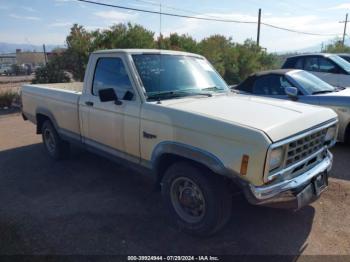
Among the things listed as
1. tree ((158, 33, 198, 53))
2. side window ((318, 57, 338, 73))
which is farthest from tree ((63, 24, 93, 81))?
side window ((318, 57, 338, 73))

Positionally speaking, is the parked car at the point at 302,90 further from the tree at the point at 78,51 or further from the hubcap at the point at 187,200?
the tree at the point at 78,51

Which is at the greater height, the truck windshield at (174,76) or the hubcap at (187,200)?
the truck windshield at (174,76)

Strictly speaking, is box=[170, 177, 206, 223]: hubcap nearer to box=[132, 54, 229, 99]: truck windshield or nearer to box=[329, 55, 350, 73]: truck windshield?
box=[132, 54, 229, 99]: truck windshield

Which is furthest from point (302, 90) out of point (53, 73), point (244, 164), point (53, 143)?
point (53, 73)

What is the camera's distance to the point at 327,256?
3.16 m

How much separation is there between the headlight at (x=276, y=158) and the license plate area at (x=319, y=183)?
0.67m

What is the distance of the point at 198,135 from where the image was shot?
3174 mm

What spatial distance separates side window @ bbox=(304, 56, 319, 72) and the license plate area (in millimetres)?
6747

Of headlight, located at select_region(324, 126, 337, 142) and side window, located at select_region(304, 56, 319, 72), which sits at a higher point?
side window, located at select_region(304, 56, 319, 72)

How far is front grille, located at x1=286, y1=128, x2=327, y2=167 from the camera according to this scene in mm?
3088

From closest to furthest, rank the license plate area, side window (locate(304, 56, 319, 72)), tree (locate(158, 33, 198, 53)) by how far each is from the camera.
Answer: the license plate area → side window (locate(304, 56, 319, 72)) → tree (locate(158, 33, 198, 53))

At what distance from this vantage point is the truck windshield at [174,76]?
394cm

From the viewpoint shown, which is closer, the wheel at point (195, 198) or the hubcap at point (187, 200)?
the wheel at point (195, 198)

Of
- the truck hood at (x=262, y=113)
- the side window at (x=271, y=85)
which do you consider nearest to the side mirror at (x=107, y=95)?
the truck hood at (x=262, y=113)
